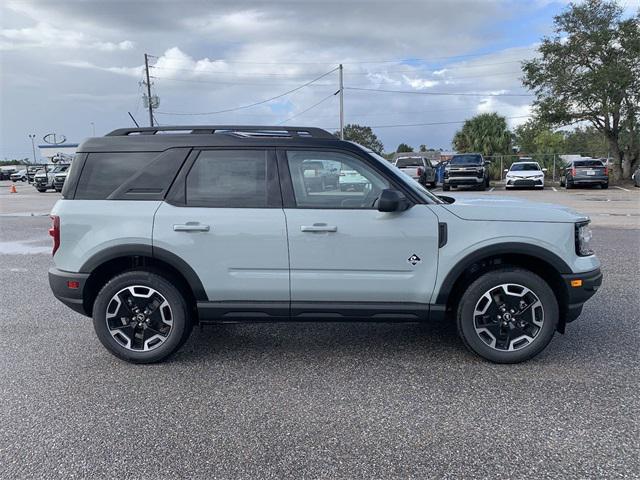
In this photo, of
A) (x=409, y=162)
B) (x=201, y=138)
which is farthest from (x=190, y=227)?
(x=409, y=162)

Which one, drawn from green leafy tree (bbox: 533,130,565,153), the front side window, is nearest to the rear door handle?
the front side window

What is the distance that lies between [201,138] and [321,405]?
231cm

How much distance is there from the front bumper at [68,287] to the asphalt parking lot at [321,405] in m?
0.53

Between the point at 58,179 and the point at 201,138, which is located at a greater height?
the point at 58,179

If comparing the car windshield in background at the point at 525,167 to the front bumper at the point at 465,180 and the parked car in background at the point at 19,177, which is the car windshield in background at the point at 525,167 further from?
the parked car in background at the point at 19,177

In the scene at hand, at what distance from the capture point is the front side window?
4121mm

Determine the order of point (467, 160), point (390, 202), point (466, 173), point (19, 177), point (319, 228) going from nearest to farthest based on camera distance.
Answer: point (390, 202)
point (319, 228)
point (466, 173)
point (467, 160)
point (19, 177)

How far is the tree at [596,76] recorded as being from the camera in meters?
26.9

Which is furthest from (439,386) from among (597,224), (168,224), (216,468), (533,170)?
(533,170)

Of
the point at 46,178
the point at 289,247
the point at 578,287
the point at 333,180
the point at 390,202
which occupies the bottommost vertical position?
the point at 578,287

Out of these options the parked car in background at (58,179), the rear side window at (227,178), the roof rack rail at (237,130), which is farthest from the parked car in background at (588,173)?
the parked car in background at (58,179)

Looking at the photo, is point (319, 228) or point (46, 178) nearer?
point (319, 228)

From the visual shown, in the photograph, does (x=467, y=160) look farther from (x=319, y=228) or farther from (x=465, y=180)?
(x=319, y=228)

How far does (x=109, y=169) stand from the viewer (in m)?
4.24
